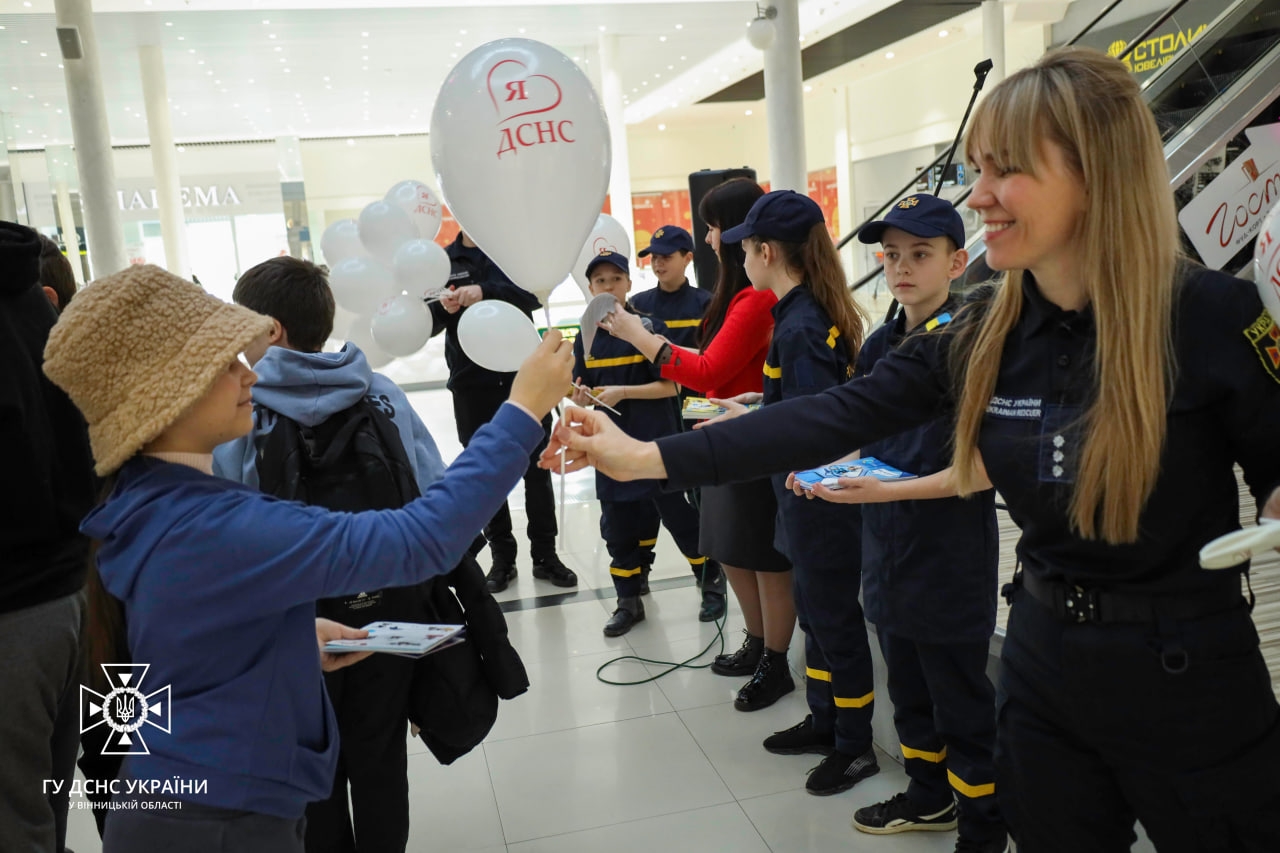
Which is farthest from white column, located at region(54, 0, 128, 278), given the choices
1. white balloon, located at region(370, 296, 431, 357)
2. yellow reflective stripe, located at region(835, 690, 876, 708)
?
yellow reflective stripe, located at region(835, 690, 876, 708)

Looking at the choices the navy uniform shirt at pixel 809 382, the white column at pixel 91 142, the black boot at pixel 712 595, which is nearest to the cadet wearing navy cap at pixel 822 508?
the navy uniform shirt at pixel 809 382

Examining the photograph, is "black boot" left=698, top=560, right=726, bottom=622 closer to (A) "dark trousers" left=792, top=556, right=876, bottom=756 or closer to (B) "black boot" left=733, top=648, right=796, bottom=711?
(B) "black boot" left=733, top=648, right=796, bottom=711

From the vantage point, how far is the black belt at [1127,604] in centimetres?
119

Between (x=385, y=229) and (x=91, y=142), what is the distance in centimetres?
579

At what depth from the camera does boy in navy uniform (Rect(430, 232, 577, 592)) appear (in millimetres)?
4578

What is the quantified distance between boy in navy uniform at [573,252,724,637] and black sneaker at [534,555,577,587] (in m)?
0.58

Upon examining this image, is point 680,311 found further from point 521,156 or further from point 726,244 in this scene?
point 521,156

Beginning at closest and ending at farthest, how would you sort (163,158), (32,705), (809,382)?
(32,705) < (809,382) < (163,158)

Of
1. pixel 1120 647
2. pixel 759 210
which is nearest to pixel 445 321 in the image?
pixel 759 210

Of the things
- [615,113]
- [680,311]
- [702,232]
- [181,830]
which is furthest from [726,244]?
[615,113]

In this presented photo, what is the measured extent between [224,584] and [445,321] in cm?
344

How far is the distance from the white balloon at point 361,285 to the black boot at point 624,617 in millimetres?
1662

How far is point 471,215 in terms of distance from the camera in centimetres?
214

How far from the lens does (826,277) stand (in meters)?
2.80
